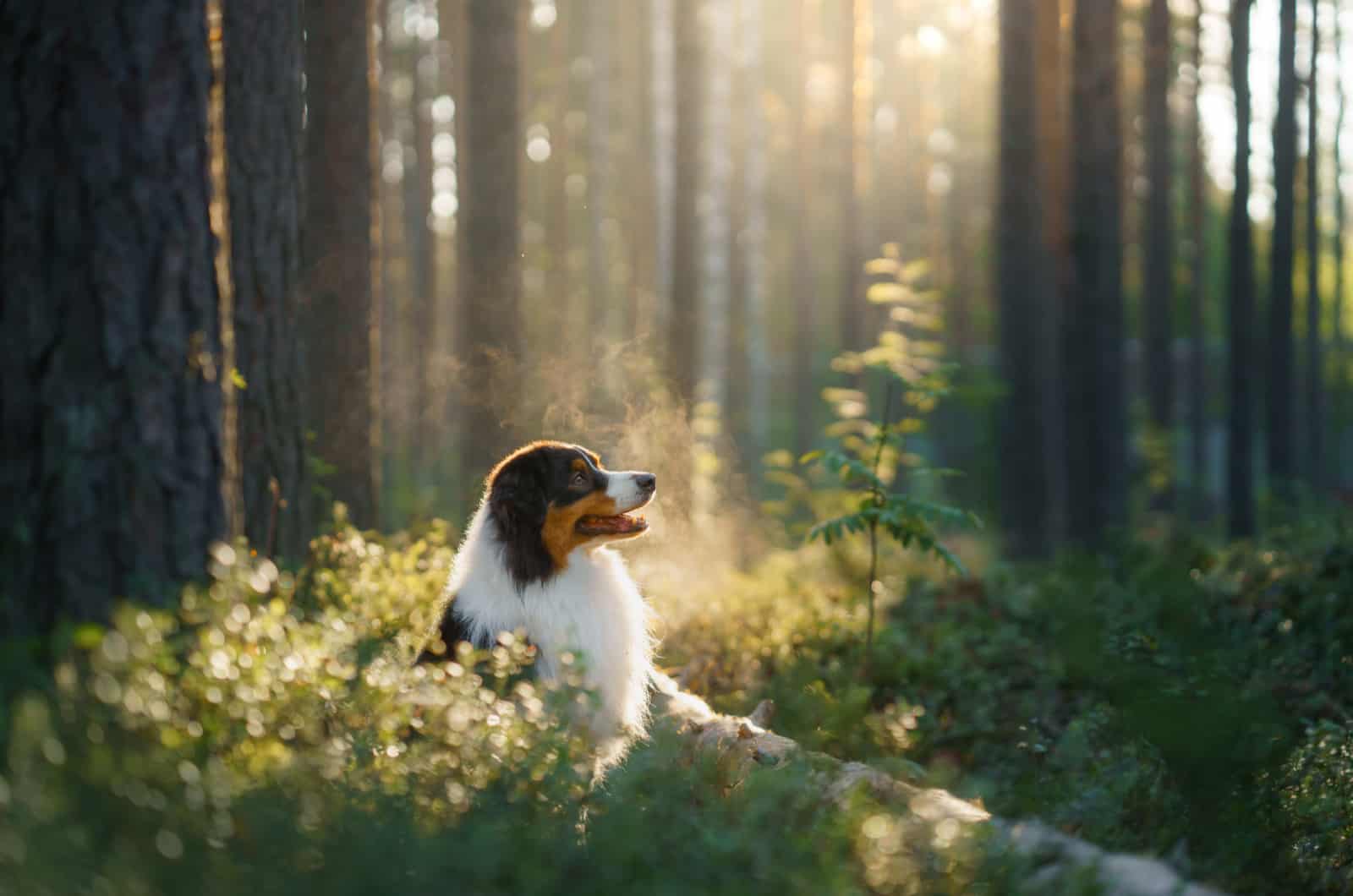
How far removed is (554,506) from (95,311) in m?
2.65

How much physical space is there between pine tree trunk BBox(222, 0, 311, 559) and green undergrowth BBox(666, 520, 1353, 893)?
3039 millimetres

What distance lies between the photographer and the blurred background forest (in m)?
3.80

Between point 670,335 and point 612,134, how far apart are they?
2719cm

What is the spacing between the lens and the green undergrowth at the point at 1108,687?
17.8ft

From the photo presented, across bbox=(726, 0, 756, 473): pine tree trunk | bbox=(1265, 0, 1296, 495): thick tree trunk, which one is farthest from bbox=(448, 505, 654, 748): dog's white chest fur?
bbox=(1265, 0, 1296, 495): thick tree trunk

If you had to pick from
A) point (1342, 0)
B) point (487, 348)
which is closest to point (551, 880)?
point (487, 348)

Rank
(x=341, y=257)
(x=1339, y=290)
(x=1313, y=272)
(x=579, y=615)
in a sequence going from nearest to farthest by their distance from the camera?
(x=579, y=615), (x=341, y=257), (x=1313, y=272), (x=1339, y=290)

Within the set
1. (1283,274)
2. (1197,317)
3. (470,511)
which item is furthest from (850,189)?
(470,511)

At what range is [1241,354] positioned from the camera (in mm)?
21828

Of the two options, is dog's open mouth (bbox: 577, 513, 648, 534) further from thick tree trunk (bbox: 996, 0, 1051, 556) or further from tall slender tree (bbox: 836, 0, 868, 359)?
tall slender tree (bbox: 836, 0, 868, 359)

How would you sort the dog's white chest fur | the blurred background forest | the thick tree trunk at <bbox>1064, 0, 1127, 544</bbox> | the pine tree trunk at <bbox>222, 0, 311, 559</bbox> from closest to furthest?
the blurred background forest, the dog's white chest fur, the pine tree trunk at <bbox>222, 0, 311, 559</bbox>, the thick tree trunk at <bbox>1064, 0, 1127, 544</bbox>

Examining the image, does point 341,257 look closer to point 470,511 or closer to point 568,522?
point 470,511

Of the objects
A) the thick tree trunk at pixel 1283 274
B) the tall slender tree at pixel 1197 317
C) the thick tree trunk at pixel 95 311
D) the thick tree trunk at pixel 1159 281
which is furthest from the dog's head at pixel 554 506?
the tall slender tree at pixel 1197 317

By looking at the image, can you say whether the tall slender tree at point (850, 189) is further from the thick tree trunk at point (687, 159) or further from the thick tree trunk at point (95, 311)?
the thick tree trunk at point (95, 311)
